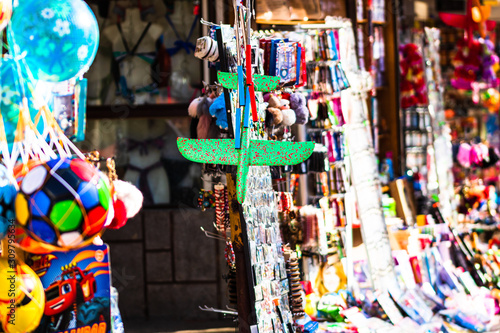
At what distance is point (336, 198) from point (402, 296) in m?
0.88

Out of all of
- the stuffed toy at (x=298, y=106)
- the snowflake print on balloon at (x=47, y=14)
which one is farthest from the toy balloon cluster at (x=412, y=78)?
the snowflake print on balloon at (x=47, y=14)

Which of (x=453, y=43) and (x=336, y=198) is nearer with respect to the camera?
(x=336, y=198)

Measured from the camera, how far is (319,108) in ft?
17.6

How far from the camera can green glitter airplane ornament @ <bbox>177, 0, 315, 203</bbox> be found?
349 centimetres

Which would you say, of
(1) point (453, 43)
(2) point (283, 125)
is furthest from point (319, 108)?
(1) point (453, 43)

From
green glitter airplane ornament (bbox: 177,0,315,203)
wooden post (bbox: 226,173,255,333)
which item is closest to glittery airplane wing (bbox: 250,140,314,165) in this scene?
green glitter airplane ornament (bbox: 177,0,315,203)

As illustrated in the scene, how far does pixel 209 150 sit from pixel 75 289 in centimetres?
103

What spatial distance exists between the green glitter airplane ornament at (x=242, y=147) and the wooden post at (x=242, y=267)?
0.13 meters

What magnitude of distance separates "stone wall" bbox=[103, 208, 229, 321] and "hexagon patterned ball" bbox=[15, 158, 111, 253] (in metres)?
3.53

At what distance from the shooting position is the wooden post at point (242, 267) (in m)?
3.60

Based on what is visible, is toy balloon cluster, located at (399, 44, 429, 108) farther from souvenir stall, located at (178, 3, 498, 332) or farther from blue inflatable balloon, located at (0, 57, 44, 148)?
blue inflatable balloon, located at (0, 57, 44, 148)

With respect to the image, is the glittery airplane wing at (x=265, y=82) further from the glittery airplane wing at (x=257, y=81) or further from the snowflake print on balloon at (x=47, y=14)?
the snowflake print on balloon at (x=47, y=14)

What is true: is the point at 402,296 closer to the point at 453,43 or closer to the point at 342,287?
the point at 342,287

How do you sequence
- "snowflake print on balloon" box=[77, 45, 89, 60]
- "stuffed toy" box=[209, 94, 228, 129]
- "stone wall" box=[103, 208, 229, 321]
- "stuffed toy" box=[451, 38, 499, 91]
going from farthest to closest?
1. "stuffed toy" box=[451, 38, 499, 91]
2. "stone wall" box=[103, 208, 229, 321]
3. "stuffed toy" box=[209, 94, 228, 129]
4. "snowflake print on balloon" box=[77, 45, 89, 60]
